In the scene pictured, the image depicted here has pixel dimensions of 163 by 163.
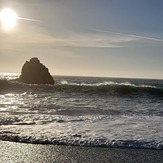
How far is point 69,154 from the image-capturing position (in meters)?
7.44

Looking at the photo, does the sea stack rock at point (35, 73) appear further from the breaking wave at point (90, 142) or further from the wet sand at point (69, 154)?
the wet sand at point (69, 154)

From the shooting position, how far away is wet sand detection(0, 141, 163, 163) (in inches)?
274

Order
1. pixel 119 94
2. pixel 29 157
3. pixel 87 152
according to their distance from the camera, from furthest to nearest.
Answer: pixel 119 94 → pixel 87 152 → pixel 29 157

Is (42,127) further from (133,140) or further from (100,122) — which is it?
(133,140)

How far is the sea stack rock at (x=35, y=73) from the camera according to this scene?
2142 inches

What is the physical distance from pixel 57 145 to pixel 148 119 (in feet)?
18.7

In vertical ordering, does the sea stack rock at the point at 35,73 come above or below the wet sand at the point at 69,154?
above

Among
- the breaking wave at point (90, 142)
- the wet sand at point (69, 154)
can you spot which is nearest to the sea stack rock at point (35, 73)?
the breaking wave at point (90, 142)

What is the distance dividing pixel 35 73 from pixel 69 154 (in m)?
48.1

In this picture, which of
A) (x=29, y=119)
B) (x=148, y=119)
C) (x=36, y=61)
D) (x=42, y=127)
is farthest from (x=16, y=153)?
(x=36, y=61)

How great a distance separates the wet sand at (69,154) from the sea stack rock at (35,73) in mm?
46313

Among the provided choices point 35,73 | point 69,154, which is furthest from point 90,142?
point 35,73

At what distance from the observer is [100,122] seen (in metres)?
11.8

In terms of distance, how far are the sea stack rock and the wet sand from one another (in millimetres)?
46313
